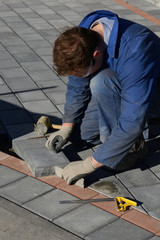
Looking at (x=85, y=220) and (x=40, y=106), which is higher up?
(x=85, y=220)

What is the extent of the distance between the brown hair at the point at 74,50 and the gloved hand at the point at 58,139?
37.2 inches

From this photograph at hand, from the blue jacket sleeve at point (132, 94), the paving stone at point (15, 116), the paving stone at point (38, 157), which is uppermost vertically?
the blue jacket sleeve at point (132, 94)

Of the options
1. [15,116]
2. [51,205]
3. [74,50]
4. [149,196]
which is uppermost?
[74,50]

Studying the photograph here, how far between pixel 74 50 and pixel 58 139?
3.87 ft

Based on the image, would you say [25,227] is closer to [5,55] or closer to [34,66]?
[34,66]

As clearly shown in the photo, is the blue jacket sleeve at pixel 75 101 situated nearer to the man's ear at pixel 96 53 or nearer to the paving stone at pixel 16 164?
the paving stone at pixel 16 164

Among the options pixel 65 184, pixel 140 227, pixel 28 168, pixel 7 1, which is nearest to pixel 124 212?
pixel 140 227

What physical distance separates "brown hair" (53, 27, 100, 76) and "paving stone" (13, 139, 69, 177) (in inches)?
38.3

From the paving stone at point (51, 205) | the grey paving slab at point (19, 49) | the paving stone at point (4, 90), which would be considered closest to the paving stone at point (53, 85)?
the paving stone at point (4, 90)

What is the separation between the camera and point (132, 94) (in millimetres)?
3482

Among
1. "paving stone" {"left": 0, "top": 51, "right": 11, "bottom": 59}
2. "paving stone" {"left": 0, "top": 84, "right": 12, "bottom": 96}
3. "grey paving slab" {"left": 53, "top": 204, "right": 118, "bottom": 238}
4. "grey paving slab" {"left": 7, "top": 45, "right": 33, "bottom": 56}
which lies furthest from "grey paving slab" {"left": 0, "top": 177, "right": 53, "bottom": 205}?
"grey paving slab" {"left": 7, "top": 45, "right": 33, "bottom": 56}

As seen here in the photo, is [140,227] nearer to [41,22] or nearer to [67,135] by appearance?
[67,135]

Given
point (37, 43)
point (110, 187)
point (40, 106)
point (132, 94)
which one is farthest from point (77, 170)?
point (37, 43)

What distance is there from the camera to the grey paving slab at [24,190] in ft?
12.4
